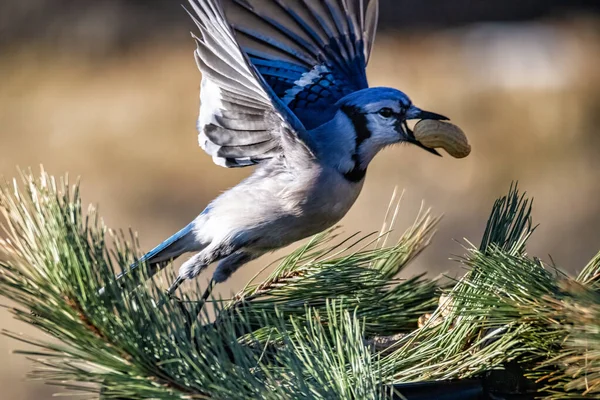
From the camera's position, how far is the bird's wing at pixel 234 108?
107 centimetres

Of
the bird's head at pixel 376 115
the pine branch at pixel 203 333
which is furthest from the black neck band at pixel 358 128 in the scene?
the pine branch at pixel 203 333

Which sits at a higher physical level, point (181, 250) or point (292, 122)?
point (292, 122)

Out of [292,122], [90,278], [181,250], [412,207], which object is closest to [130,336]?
[90,278]

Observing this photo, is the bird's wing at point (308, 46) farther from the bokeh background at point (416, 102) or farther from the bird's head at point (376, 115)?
the bokeh background at point (416, 102)

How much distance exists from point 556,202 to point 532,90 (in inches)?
14.6

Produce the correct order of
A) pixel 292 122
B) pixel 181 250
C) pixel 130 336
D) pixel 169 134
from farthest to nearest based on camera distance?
pixel 169 134 → pixel 181 250 → pixel 292 122 → pixel 130 336

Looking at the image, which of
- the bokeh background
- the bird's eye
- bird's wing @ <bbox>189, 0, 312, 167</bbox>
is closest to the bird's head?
the bird's eye

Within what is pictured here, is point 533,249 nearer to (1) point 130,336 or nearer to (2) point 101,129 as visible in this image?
(2) point 101,129

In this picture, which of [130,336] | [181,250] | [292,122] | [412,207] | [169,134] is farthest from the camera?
[169,134]

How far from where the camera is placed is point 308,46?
1493 mm

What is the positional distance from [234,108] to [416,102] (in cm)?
171

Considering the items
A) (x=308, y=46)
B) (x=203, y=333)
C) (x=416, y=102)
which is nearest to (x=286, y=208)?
(x=308, y=46)

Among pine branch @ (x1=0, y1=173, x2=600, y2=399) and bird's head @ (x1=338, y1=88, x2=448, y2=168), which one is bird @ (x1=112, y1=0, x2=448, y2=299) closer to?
bird's head @ (x1=338, y1=88, x2=448, y2=168)

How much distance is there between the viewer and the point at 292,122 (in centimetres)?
116
